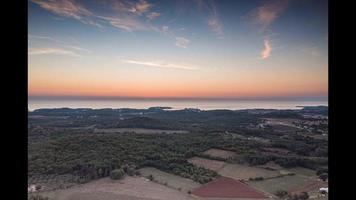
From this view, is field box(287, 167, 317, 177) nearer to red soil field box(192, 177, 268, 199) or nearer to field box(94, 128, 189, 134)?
red soil field box(192, 177, 268, 199)

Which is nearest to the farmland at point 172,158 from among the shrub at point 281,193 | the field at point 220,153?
the field at point 220,153

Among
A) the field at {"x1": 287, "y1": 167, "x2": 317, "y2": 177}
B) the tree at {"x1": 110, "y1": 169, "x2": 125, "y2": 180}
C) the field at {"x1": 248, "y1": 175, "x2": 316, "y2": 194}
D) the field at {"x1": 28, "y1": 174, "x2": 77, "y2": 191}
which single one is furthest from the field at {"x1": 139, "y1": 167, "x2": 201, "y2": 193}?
the field at {"x1": 287, "y1": 167, "x2": 317, "y2": 177}

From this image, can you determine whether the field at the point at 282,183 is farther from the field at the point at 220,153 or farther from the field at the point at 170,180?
the field at the point at 220,153
